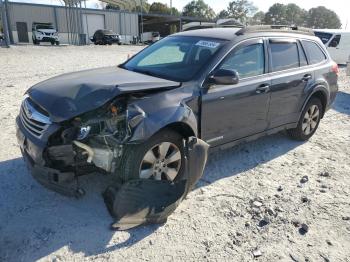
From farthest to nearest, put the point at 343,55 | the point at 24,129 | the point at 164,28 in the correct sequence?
the point at 164,28 → the point at 343,55 → the point at 24,129

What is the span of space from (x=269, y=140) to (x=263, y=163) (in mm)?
1077

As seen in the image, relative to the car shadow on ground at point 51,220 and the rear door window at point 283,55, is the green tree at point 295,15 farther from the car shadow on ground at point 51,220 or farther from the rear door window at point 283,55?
the car shadow on ground at point 51,220

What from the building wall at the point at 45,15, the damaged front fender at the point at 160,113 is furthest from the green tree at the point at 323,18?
the damaged front fender at the point at 160,113

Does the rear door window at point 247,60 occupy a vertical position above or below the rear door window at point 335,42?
above

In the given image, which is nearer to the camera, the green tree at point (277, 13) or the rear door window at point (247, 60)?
the rear door window at point (247, 60)

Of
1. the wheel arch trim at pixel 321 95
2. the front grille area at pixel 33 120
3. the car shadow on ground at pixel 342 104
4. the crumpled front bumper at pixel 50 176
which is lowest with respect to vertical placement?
the car shadow on ground at pixel 342 104

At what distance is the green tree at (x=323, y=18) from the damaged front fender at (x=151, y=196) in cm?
10754

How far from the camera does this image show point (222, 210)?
12.4 ft

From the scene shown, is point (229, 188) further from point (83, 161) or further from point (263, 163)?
point (83, 161)

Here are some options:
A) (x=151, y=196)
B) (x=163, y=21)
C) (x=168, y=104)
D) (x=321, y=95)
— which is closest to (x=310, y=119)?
(x=321, y=95)

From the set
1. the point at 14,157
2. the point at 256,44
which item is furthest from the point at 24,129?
the point at 256,44

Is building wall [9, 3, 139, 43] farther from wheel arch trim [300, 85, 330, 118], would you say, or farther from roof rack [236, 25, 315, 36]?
wheel arch trim [300, 85, 330, 118]

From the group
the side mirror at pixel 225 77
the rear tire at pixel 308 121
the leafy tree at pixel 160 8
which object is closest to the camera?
the side mirror at pixel 225 77

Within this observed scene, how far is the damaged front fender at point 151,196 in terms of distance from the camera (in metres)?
3.37
